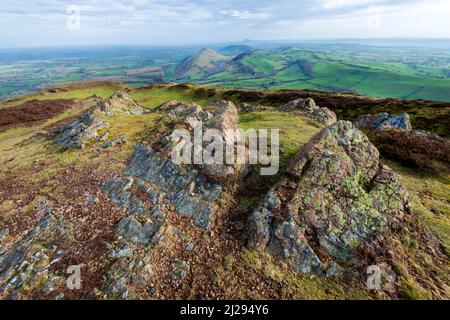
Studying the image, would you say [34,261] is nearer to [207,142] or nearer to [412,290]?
[207,142]

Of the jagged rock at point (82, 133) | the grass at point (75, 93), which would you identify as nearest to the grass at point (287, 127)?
the jagged rock at point (82, 133)

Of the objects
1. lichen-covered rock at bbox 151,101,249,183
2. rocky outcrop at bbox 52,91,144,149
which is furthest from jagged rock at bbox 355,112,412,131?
rocky outcrop at bbox 52,91,144,149

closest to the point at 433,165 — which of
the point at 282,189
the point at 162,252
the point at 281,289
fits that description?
the point at 282,189

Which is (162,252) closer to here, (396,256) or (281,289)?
(281,289)

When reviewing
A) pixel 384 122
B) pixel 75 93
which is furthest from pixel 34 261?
pixel 75 93

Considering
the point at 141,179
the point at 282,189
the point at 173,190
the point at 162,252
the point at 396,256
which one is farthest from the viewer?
the point at 141,179
